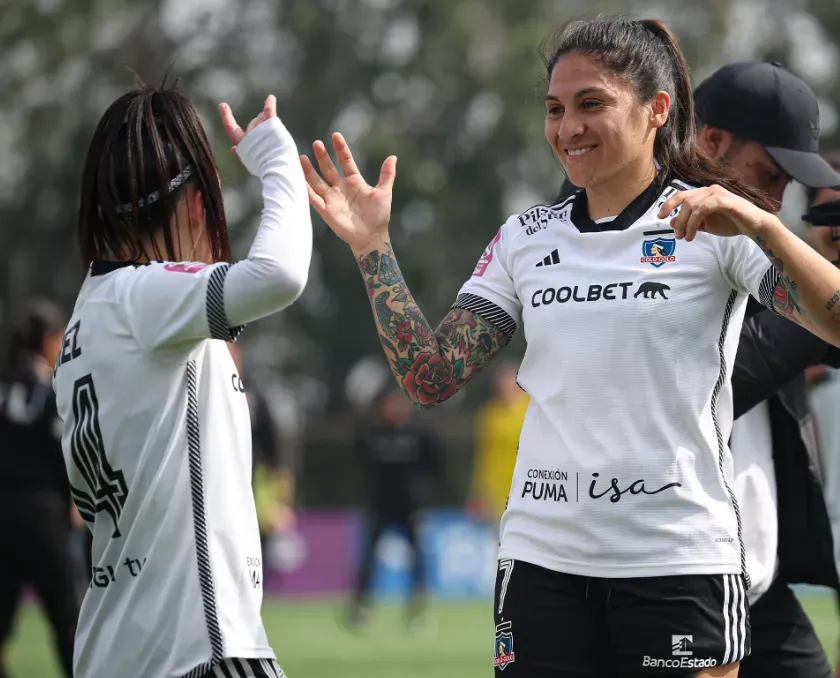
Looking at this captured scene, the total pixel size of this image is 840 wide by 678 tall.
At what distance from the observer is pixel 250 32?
3183cm

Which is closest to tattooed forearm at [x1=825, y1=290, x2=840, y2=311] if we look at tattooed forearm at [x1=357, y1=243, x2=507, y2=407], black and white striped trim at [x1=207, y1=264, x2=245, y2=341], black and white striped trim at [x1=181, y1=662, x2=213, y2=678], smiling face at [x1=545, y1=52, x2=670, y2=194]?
smiling face at [x1=545, y1=52, x2=670, y2=194]

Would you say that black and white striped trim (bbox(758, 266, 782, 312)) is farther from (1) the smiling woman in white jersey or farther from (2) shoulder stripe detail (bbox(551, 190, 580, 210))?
(1) the smiling woman in white jersey

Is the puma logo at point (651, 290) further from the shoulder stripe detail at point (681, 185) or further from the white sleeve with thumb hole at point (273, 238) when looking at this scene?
the white sleeve with thumb hole at point (273, 238)

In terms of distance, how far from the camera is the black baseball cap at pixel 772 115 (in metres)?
4.21

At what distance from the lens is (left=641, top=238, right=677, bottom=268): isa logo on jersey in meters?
3.49

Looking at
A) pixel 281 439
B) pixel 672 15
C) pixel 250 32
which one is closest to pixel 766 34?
pixel 672 15

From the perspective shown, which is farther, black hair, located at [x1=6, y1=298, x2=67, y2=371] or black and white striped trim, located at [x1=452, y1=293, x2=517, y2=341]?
black hair, located at [x1=6, y1=298, x2=67, y2=371]

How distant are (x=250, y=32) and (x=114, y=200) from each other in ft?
95.7

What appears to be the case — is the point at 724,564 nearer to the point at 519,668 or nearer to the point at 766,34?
the point at 519,668

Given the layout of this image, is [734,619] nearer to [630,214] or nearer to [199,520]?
[630,214]

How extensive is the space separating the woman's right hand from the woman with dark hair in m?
0.05

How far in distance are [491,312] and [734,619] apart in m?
0.97

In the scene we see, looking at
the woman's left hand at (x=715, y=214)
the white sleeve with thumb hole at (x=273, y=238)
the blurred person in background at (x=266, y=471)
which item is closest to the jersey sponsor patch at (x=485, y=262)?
the white sleeve with thumb hole at (x=273, y=238)

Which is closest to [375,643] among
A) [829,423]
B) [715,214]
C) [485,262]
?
[829,423]
